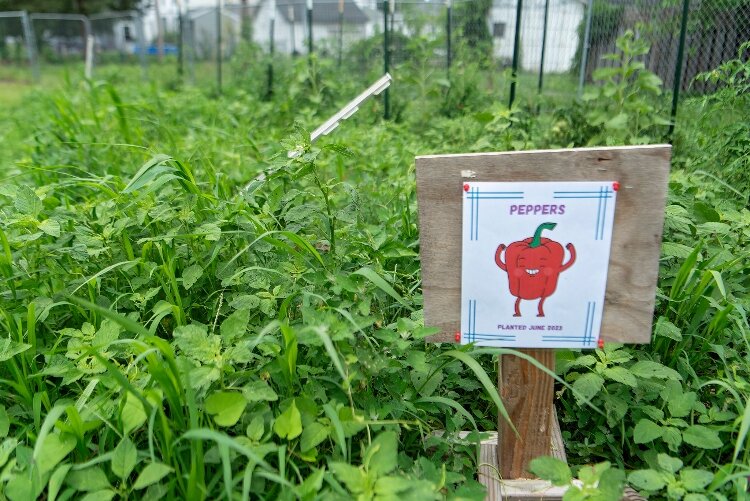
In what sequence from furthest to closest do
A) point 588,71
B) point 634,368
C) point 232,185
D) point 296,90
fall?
1. point 588,71
2. point 296,90
3. point 232,185
4. point 634,368

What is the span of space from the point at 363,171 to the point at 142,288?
155 centimetres

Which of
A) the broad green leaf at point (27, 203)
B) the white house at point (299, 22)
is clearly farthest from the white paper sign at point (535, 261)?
the white house at point (299, 22)

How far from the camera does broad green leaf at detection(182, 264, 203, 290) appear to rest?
1.85 meters

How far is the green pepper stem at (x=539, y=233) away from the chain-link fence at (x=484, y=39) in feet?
7.80

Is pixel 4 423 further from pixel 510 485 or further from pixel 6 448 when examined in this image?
pixel 510 485

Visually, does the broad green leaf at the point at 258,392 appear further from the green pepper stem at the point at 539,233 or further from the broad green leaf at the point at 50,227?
the broad green leaf at the point at 50,227

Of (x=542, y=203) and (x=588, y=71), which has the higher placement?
(x=588, y=71)

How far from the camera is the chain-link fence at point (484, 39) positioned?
4324 mm

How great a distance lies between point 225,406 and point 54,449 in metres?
0.41

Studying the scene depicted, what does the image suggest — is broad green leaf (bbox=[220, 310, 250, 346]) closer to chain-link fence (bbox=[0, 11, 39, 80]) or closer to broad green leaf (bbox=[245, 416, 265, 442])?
broad green leaf (bbox=[245, 416, 265, 442])

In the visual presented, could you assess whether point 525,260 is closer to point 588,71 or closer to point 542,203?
point 542,203

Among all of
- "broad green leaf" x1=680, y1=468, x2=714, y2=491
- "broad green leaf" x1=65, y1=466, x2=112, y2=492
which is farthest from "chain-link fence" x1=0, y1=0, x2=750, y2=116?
"broad green leaf" x1=65, y1=466, x2=112, y2=492

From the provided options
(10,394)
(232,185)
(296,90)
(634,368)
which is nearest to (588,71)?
(296,90)

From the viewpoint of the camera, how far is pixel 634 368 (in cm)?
165
